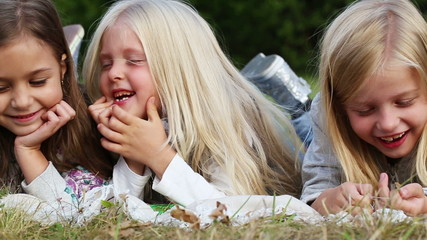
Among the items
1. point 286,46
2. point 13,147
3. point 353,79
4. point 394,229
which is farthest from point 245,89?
point 286,46

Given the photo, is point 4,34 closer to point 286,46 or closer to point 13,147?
point 13,147

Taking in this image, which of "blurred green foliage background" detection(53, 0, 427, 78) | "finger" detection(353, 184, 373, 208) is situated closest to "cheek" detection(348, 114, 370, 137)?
"finger" detection(353, 184, 373, 208)

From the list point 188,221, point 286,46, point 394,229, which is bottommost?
point 286,46

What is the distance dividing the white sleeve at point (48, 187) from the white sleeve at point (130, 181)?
0.22 m

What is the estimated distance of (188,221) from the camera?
2.50 m

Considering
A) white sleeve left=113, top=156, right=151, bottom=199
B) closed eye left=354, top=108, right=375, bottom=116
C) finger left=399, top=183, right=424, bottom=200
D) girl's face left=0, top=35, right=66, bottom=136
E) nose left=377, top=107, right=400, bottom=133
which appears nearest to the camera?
finger left=399, top=183, right=424, bottom=200

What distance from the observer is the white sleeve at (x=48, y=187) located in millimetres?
3225

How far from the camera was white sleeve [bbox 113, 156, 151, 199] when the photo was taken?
3273mm

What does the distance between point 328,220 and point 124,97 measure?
125cm

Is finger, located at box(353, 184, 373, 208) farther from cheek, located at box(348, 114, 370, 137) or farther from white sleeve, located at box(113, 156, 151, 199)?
white sleeve, located at box(113, 156, 151, 199)

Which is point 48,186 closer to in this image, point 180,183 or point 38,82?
point 38,82

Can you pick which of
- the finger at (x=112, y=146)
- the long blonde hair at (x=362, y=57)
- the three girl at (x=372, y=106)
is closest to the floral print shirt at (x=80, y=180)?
the finger at (x=112, y=146)

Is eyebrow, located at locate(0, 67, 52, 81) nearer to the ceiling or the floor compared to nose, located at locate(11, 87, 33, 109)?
nearer to the ceiling

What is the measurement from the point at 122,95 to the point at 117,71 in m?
0.14
